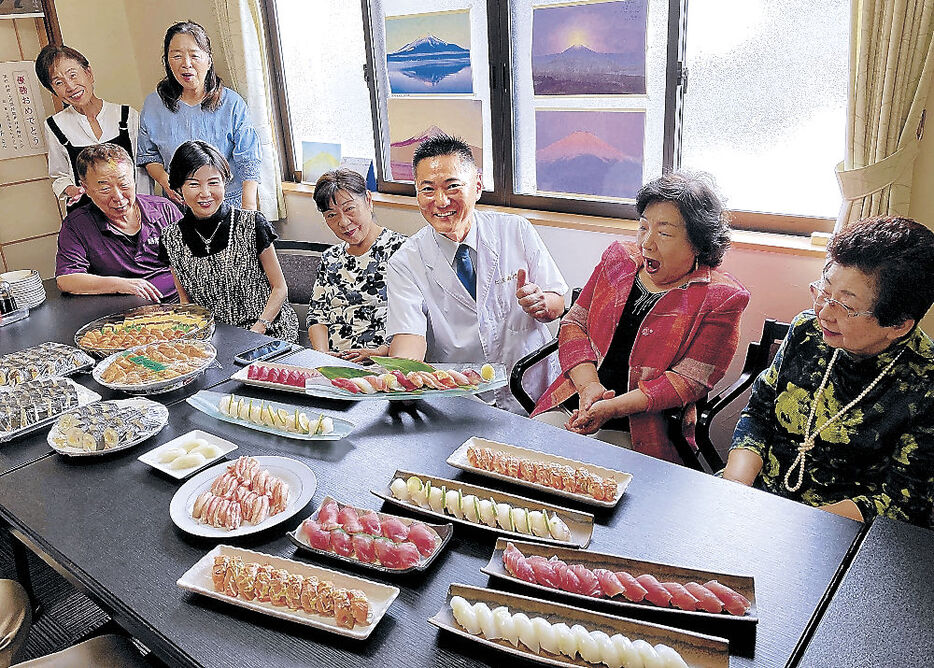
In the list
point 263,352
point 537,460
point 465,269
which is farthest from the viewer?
point 465,269

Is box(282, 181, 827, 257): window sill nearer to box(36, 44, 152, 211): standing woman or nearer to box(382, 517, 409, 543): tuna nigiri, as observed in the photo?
box(36, 44, 152, 211): standing woman

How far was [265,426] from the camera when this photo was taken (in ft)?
5.62

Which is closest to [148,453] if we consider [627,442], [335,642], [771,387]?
[335,642]

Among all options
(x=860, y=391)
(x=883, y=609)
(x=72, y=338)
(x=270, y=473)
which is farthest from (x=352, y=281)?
(x=883, y=609)

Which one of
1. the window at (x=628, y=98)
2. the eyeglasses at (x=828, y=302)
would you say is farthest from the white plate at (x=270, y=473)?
the window at (x=628, y=98)

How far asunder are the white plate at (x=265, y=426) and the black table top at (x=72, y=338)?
0.12m

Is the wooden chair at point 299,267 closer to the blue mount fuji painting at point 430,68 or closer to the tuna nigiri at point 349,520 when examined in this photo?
the blue mount fuji painting at point 430,68

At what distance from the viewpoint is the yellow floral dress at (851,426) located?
4.83 feet

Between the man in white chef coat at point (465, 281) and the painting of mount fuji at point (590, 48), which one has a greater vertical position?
the painting of mount fuji at point (590, 48)

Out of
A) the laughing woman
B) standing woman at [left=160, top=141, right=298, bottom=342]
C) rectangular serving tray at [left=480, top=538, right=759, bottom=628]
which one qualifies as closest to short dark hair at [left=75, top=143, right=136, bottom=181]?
standing woman at [left=160, top=141, right=298, bottom=342]

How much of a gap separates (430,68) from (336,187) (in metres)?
1.17

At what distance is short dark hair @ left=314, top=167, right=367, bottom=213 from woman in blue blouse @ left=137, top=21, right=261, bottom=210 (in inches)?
50.0

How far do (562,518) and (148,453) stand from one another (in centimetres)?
95

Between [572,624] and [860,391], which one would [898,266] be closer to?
[860,391]
